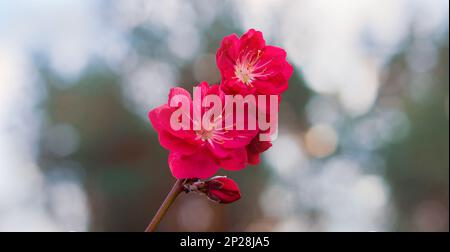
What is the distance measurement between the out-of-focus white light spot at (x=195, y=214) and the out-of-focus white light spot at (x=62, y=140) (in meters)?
1.43

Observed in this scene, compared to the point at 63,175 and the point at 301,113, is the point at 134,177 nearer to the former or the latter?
the point at 63,175

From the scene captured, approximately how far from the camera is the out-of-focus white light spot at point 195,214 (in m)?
6.07

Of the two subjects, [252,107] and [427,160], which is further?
[427,160]

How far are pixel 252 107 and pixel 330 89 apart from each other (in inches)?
242

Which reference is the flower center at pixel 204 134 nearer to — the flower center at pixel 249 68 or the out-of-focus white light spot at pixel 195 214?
the flower center at pixel 249 68

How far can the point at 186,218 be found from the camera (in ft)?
20.0

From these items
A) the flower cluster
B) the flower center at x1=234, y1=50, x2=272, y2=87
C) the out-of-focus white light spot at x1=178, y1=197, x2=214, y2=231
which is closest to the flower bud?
the flower cluster

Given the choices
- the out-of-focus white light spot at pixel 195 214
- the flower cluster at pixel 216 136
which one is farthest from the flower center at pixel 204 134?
the out-of-focus white light spot at pixel 195 214

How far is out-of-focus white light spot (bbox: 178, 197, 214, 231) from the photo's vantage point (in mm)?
6066

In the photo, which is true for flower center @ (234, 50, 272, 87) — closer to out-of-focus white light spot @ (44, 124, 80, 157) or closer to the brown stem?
the brown stem

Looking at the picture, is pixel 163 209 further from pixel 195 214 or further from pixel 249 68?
pixel 195 214

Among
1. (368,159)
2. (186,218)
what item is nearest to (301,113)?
(368,159)

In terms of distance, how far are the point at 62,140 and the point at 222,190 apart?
227 inches


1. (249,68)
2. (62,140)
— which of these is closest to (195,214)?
(62,140)
